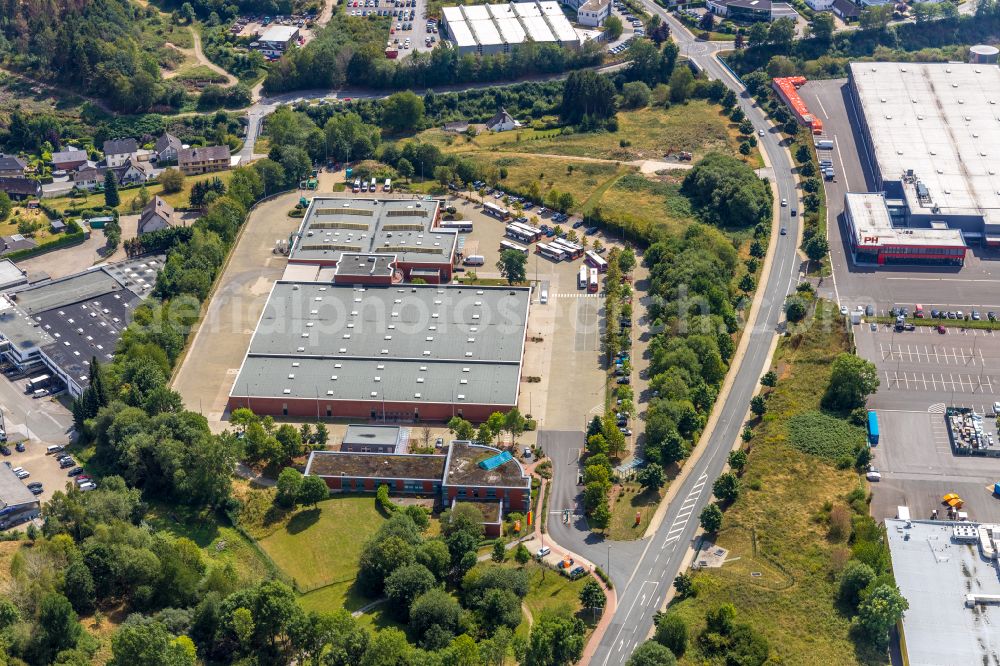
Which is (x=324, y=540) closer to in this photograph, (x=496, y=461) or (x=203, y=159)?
(x=496, y=461)

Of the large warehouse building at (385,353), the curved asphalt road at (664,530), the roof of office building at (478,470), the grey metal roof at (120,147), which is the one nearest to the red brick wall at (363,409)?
the large warehouse building at (385,353)

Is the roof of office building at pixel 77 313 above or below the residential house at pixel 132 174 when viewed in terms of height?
above

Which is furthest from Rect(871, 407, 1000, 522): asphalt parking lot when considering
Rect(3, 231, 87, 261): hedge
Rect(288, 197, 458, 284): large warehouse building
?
Rect(3, 231, 87, 261): hedge

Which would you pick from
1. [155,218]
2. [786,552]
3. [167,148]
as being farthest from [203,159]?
[786,552]

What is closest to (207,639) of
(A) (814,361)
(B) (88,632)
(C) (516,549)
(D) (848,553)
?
(B) (88,632)

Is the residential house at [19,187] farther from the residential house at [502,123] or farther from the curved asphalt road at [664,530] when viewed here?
the curved asphalt road at [664,530]

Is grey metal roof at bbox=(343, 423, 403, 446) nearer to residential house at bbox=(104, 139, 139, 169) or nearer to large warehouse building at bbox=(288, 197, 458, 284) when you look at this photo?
large warehouse building at bbox=(288, 197, 458, 284)
